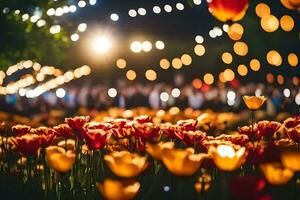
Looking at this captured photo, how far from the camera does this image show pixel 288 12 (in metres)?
15.9

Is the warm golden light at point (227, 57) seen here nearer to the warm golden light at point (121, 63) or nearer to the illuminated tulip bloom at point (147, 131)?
the warm golden light at point (121, 63)

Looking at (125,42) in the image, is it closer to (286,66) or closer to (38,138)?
(286,66)

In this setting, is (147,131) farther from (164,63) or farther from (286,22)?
(164,63)

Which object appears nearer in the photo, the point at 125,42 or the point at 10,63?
the point at 10,63

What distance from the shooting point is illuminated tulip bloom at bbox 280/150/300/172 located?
3.22 m

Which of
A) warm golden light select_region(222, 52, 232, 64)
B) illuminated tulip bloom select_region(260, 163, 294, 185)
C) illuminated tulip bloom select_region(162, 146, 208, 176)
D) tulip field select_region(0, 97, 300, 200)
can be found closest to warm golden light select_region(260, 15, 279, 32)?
tulip field select_region(0, 97, 300, 200)

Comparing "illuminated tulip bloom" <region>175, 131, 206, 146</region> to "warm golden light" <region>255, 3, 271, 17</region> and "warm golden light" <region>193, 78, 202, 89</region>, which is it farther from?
"warm golden light" <region>193, 78, 202, 89</region>

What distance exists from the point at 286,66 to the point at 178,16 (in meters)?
7.28

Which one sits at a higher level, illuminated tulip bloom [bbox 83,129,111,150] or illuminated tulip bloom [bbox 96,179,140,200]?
illuminated tulip bloom [bbox 83,129,111,150]

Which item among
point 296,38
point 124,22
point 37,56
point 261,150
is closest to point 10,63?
point 37,56

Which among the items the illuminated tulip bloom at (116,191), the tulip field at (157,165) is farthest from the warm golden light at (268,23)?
the illuminated tulip bloom at (116,191)

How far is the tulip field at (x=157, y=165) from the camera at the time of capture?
3.04 m

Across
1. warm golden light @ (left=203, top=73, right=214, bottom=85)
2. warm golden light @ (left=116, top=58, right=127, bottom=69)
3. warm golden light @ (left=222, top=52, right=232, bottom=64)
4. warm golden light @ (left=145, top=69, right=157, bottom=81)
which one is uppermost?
warm golden light @ (left=116, top=58, right=127, bottom=69)

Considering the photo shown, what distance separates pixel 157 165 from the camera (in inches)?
184
